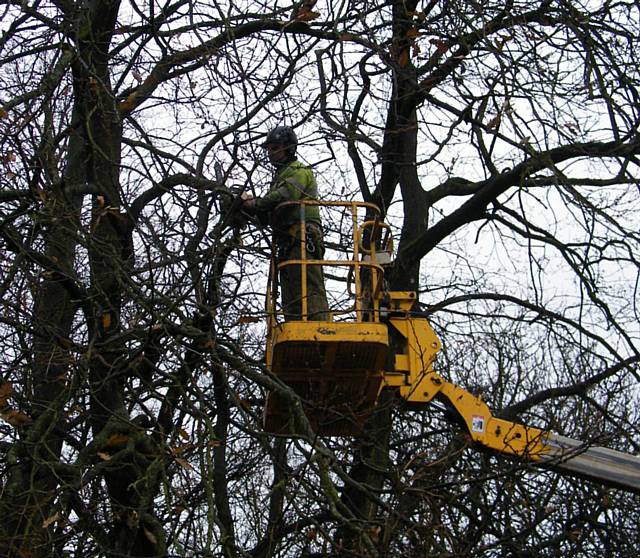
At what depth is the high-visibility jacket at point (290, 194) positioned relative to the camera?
8.22m

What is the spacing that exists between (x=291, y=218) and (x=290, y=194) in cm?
20

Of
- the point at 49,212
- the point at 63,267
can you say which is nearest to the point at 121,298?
the point at 63,267

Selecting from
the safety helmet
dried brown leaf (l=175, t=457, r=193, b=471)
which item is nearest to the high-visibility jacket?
the safety helmet

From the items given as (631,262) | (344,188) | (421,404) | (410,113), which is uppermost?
(410,113)

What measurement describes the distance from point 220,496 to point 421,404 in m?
1.77

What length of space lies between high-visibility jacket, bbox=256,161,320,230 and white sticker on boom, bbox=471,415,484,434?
6.47ft

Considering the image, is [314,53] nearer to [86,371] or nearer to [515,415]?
[86,371]

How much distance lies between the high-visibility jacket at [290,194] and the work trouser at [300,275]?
8cm

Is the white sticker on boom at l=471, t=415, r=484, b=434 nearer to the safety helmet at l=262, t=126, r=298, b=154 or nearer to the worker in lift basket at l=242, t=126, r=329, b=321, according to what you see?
the worker in lift basket at l=242, t=126, r=329, b=321

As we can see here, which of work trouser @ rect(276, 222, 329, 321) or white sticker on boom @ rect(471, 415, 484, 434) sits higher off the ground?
work trouser @ rect(276, 222, 329, 321)

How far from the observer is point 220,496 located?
9102 mm

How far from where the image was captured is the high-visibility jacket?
8219mm

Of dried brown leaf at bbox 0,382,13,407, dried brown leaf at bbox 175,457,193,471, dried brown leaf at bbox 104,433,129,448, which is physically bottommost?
dried brown leaf at bbox 175,457,193,471

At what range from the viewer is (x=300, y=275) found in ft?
27.3
